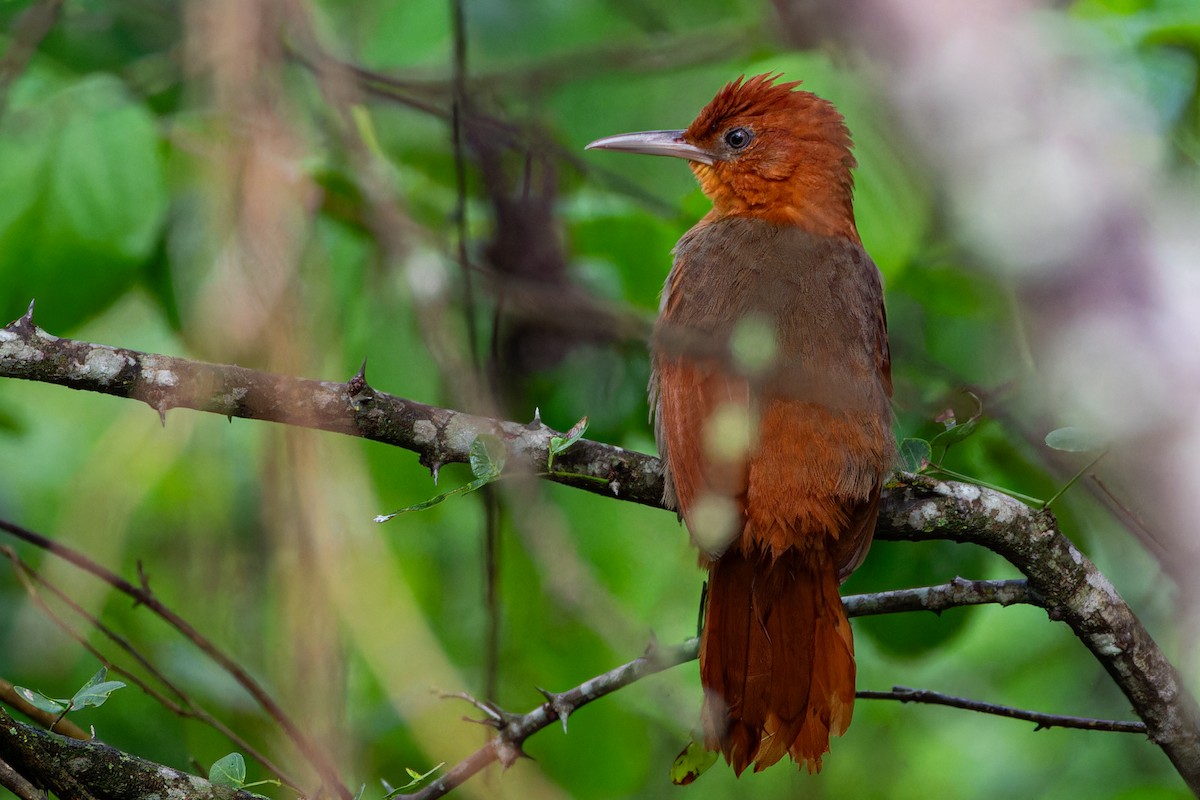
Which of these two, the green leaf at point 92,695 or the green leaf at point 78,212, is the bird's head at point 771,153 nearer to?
the green leaf at point 78,212

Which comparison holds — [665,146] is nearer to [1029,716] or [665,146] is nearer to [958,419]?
[958,419]

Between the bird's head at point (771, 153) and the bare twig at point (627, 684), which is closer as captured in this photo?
the bare twig at point (627, 684)

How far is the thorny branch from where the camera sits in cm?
238

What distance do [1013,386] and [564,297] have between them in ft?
3.73

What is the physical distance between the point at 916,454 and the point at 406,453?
144 centimetres

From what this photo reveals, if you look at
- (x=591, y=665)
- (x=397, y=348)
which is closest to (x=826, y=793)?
(x=591, y=665)

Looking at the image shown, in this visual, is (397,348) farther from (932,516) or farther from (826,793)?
(826,793)

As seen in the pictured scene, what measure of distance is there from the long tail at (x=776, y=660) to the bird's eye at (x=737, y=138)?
1.59 meters

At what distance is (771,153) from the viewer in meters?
3.94

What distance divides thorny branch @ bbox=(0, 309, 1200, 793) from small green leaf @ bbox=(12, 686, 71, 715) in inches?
22.8

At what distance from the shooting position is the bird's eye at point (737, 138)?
401 centimetres


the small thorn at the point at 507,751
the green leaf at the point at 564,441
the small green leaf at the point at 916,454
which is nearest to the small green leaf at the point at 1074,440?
the small green leaf at the point at 916,454

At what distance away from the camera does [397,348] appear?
11.5 feet

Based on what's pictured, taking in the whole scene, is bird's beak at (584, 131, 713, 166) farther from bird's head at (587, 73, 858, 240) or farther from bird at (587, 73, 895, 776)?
bird at (587, 73, 895, 776)
